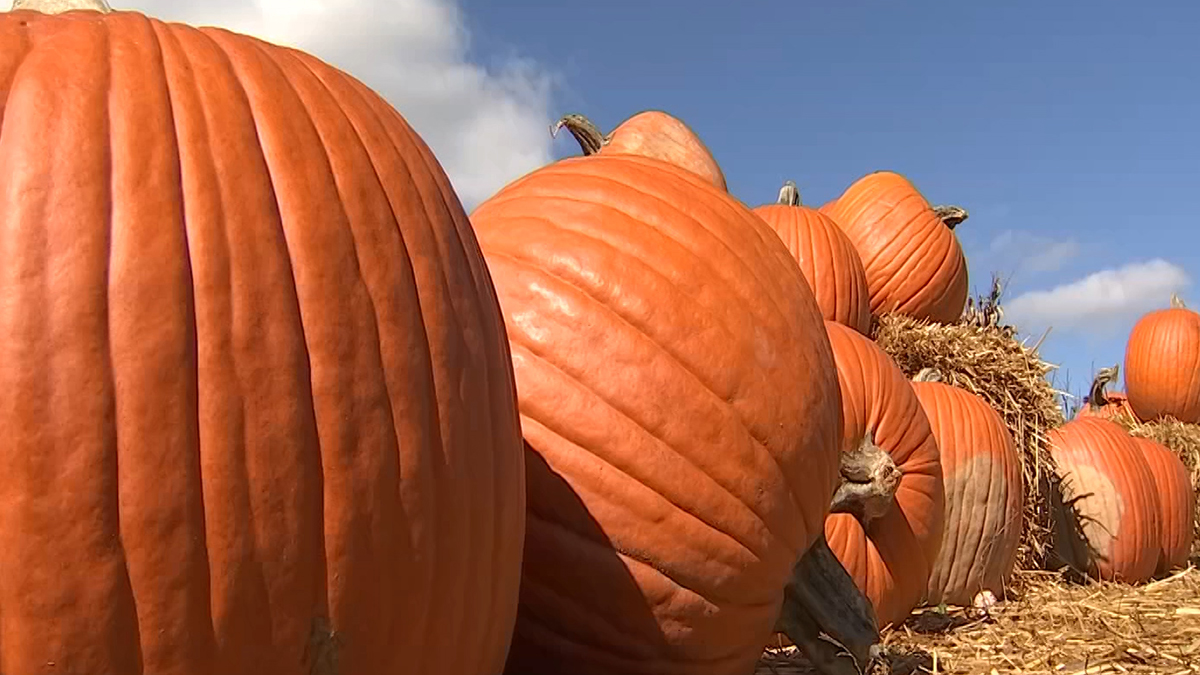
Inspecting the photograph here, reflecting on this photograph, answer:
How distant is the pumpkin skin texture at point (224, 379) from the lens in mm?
1103

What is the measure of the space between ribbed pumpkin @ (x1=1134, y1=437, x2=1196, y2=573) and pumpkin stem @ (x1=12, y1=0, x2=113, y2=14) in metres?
5.51

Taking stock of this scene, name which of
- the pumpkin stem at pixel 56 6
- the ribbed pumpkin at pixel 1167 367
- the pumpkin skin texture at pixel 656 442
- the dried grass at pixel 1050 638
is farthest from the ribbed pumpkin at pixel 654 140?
the ribbed pumpkin at pixel 1167 367

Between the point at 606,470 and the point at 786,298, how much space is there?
53 centimetres

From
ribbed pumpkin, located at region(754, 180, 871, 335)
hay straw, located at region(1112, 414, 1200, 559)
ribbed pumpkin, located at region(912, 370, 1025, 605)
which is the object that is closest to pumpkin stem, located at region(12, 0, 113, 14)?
ribbed pumpkin, located at region(912, 370, 1025, 605)

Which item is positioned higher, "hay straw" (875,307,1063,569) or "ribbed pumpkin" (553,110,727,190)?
"ribbed pumpkin" (553,110,727,190)

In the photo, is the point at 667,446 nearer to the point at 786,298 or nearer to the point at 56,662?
the point at 786,298

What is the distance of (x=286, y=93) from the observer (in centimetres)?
140

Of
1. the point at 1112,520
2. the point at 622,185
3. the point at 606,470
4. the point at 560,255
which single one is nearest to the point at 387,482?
the point at 606,470

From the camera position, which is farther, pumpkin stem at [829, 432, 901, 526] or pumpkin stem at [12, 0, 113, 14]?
pumpkin stem at [829, 432, 901, 526]

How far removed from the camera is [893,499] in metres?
3.00

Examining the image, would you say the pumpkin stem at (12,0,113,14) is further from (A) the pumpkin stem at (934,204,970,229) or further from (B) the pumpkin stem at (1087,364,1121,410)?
(B) the pumpkin stem at (1087,364,1121,410)

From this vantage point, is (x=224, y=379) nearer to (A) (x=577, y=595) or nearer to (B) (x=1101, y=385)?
(A) (x=577, y=595)

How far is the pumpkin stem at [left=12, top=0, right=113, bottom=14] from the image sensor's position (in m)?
1.46

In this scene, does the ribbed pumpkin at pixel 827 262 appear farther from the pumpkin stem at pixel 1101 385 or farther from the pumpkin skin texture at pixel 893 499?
the pumpkin stem at pixel 1101 385
